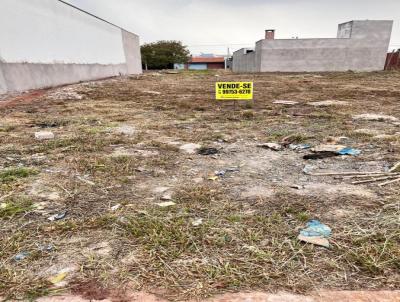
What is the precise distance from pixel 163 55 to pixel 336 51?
26866mm

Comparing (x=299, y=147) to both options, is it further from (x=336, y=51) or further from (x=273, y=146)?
(x=336, y=51)

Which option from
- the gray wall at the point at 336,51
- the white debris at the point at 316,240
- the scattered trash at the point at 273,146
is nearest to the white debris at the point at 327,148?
the scattered trash at the point at 273,146

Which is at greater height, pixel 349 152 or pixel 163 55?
pixel 163 55

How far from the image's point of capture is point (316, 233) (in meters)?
1.68

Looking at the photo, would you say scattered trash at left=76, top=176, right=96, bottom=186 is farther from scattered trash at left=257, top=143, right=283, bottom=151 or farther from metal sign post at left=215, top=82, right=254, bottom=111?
metal sign post at left=215, top=82, right=254, bottom=111

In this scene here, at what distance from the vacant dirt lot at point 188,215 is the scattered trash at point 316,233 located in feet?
0.12

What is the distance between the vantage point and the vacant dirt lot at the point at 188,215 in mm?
1367

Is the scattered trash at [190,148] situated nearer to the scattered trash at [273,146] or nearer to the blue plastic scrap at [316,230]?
the scattered trash at [273,146]

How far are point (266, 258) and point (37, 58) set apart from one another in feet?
33.0

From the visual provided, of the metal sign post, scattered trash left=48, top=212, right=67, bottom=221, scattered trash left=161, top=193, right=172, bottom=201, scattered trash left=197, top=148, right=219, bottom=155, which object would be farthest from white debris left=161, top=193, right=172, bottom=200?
the metal sign post

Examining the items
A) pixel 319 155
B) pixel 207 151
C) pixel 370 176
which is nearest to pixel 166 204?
pixel 207 151

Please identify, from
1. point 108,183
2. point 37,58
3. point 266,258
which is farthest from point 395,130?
point 37,58

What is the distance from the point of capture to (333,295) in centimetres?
126

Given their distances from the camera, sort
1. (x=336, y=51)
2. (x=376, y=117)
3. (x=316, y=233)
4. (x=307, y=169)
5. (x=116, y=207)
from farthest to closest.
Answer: (x=336, y=51) < (x=376, y=117) < (x=307, y=169) < (x=116, y=207) < (x=316, y=233)
